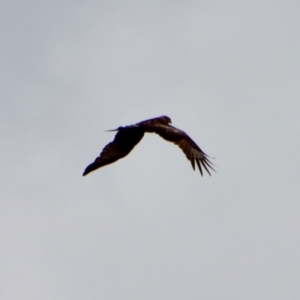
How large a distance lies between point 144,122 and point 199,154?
2260mm

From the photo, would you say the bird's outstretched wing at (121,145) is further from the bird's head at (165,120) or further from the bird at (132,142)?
the bird's head at (165,120)

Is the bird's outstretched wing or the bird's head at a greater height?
the bird's head

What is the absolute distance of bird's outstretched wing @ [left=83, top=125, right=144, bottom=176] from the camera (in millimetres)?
36125

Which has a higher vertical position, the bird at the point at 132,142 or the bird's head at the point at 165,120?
the bird's head at the point at 165,120

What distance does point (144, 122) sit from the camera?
37.2 meters

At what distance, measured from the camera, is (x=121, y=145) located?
36.2m

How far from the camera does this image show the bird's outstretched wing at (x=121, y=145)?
36.1 metres

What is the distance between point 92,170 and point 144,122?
2.28m

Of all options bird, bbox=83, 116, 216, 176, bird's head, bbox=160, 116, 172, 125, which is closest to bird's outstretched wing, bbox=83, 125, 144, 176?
bird, bbox=83, 116, 216, 176

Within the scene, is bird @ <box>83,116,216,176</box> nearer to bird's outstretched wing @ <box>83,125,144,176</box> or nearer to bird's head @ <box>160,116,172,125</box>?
bird's outstretched wing @ <box>83,125,144,176</box>

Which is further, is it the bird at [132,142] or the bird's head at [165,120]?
the bird's head at [165,120]

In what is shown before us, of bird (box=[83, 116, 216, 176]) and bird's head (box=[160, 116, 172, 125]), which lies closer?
bird (box=[83, 116, 216, 176])

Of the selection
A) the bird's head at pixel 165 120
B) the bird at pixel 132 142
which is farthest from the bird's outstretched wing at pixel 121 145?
the bird's head at pixel 165 120

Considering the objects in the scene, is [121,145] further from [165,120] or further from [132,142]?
[165,120]
